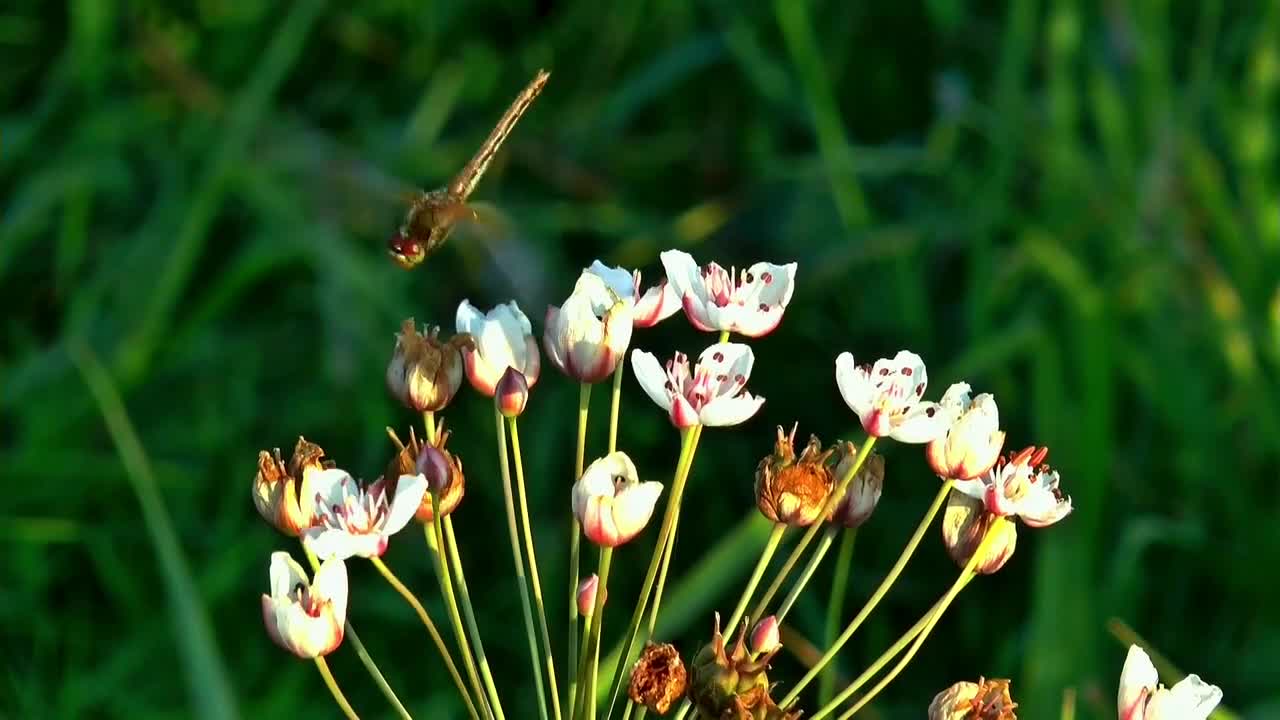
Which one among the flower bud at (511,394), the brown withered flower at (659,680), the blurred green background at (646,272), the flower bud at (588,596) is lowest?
the blurred green background at (646,272)

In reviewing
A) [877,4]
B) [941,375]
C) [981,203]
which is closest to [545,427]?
[941,375]

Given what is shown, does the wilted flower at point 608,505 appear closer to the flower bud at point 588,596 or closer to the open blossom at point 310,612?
the flower bud at point 588,596

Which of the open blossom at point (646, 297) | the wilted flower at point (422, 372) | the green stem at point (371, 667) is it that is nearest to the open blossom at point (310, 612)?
the green stem at point (371, 667)

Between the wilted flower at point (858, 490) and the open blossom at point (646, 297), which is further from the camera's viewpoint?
the open blossom at point (646, 297)

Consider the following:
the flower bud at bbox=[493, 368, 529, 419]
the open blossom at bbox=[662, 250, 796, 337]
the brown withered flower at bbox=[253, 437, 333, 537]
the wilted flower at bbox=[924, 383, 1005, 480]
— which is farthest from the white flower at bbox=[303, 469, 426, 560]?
the wilted flower at bbox=[924, 383, 1005, 480]

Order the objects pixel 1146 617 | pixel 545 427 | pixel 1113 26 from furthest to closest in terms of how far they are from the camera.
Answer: pixel 1113 26
pixel 545 427
pixel 1146 617

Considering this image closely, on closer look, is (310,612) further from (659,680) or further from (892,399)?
(892,399)

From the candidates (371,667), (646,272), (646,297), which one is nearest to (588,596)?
(371,667)

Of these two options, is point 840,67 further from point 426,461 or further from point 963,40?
point 426,461
